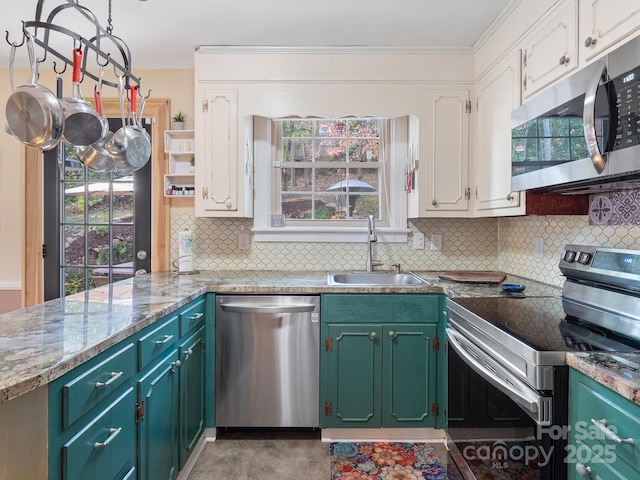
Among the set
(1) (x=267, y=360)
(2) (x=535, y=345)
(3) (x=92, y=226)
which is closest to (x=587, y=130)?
(2) (x=535, y=345)

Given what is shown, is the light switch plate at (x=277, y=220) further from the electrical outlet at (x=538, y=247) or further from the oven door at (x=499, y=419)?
the electrical outlet at (x=538, y=247)

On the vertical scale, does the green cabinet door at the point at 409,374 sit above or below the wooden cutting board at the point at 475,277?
below

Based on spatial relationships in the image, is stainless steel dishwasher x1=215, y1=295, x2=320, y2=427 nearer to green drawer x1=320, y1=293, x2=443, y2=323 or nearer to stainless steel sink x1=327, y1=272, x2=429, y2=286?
green drawer x1=320, y1=293, x2=443, y2=323

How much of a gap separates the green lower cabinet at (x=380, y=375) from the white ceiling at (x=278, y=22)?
1752 millimetres

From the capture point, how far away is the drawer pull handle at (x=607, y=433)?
0.87 metres

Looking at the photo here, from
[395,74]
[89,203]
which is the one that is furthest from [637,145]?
[89,203]

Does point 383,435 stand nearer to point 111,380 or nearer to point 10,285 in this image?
point 111,380

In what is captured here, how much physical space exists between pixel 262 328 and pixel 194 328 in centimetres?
38

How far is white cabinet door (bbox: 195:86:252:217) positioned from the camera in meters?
2.63

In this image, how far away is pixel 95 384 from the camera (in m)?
1.09

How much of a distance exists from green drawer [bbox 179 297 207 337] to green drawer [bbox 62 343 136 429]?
0.50 meters

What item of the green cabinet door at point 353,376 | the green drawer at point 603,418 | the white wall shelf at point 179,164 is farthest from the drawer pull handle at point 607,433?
the white wall shelf at point 179,164

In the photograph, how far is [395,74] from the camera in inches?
104

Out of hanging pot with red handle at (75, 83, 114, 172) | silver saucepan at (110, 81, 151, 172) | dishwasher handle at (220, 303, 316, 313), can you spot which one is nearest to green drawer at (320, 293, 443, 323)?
dishwasher handle at (220, 303, 316, 313)
